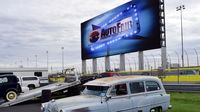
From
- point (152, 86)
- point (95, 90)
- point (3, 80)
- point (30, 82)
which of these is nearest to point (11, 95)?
point (3, 80)

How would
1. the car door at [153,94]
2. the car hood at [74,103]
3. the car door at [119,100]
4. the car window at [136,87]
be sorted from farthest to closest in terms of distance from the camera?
the car door at [153,94]
the car window at [136,87]
the car door at [119,100]
the car hood at [74,103]

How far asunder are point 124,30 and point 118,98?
1392 inches

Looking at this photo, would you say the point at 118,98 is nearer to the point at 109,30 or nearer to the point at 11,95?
the point at 11,95

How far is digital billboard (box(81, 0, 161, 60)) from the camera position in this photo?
134ft

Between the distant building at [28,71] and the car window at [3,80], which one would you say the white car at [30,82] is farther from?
the distant building at [28,71]

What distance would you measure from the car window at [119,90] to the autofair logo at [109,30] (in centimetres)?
3385

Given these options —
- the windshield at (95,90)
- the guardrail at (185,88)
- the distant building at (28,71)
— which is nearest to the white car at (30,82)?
the distant building at (28,71)

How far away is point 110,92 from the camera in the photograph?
10.4 metres

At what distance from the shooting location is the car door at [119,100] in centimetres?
1022

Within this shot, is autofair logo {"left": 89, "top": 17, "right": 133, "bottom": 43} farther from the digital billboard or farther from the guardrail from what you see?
the guardrail

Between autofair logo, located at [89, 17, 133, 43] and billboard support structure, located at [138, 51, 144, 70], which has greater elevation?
autofair logo, located at [89, 17, 133, 43]

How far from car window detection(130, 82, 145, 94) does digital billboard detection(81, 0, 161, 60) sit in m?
29.0

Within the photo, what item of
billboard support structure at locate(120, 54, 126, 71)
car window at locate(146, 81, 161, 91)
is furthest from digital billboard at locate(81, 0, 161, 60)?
car window at locate(146, 81, 161, 91)

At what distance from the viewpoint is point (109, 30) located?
49.6 metres
